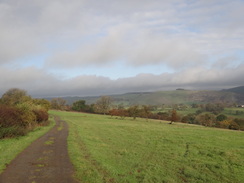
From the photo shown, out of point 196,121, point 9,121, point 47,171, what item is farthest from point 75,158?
point 196,121

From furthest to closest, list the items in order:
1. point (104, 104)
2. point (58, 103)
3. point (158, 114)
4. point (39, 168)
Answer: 1. point (58, 103)
2. point (158, 114)
3. point (104, 104)
4. point (39, 168)

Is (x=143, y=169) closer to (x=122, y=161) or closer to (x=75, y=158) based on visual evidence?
(x=122, y=161)

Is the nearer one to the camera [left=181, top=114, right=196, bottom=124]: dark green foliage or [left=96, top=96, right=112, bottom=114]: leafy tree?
[left=181, top=114, right=196, bottom=124]: dark green foliage

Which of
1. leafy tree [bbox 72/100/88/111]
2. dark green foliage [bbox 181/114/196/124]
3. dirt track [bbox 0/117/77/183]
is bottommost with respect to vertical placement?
dark green foliage [bbox 181/114/196/124]

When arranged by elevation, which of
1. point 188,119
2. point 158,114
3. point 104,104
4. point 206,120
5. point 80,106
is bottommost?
point 188,119

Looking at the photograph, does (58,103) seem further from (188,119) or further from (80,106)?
(188,119)

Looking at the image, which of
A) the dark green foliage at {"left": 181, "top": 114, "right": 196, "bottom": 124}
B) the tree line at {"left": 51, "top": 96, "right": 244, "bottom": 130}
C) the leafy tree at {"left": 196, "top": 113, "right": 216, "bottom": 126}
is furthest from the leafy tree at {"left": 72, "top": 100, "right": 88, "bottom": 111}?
the leafy tree at {"left": 196, "top": 113, "right": 216, "bottom": 126}

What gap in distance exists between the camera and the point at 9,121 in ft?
76.1

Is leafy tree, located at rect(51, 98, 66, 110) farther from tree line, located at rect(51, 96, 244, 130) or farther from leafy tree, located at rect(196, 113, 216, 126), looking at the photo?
leafy tree, located at rect(196, 113, 216, 126)

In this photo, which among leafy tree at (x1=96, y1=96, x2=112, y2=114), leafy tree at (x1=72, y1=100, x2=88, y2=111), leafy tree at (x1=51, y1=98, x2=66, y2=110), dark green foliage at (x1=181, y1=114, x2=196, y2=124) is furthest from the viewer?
leafy tree at (x1=51, y1=98, x2=66, y2=110)

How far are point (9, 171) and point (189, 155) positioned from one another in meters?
13.1

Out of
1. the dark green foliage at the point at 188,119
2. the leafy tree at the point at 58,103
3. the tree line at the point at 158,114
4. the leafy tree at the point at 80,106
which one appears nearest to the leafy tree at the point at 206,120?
the tree line at the point at 158,114

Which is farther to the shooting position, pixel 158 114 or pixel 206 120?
pixel 158 114

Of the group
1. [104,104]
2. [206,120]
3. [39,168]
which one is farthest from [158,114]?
[39,168]
